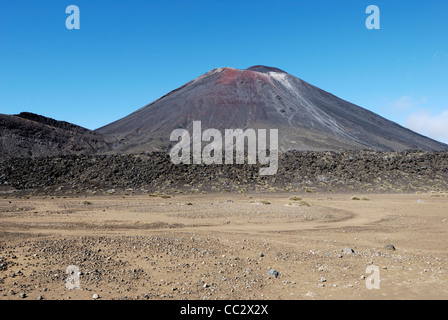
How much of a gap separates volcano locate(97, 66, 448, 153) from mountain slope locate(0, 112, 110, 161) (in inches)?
255

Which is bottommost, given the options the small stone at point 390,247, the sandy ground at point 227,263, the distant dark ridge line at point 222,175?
the small stone at point 390,247

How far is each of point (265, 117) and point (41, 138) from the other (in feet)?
174

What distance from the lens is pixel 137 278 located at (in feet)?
25.0

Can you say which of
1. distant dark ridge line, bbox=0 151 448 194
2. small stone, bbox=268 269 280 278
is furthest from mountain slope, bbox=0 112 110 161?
small stone, bbox=268 269 280 278

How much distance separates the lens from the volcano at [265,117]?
82.1 metres

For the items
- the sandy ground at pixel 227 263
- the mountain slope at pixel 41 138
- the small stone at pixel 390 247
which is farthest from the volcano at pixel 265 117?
the small stone at pixel 390 247

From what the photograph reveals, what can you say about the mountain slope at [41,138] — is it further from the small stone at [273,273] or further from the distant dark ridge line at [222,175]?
the small stone at [273,273]

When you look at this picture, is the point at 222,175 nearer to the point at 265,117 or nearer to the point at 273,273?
the point at 273,273

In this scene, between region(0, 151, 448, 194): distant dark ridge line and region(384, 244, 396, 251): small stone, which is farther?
region(0, 151, 448, 194): distant dark ridge line

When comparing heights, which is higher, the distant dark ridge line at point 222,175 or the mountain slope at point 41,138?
the mountain slope at point 41,138

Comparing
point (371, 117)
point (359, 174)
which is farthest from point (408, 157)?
point (371, 117)

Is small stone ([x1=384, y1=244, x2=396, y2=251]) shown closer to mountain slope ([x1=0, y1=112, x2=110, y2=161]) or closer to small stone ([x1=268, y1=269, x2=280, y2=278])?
small stone ([x1=268, y1=269, x2=280, y2=278])

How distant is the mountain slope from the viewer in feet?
224

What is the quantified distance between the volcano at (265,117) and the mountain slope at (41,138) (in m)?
6.49
